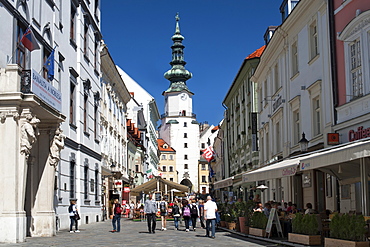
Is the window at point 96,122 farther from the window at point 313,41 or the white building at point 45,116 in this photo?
the window at point 313,41

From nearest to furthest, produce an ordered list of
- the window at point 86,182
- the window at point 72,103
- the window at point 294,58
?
the window at point 294,58 → the window at point 72,103 → the window at point 86,182

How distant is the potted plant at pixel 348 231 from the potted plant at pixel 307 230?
1.67 meters

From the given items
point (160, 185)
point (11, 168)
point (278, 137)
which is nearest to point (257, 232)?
point (11, 168)

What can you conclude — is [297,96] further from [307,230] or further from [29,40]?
[29,40]

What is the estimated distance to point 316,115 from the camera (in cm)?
2319

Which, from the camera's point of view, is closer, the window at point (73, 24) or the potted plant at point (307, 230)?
the potted plant at point (307, 230)

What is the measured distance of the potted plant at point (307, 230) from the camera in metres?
14.8

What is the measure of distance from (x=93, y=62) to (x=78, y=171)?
8107 mm

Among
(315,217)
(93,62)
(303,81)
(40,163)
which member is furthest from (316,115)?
(93,62)

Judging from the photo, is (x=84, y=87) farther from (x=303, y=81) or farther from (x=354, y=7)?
(x=354, y=7)

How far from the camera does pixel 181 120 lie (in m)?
136

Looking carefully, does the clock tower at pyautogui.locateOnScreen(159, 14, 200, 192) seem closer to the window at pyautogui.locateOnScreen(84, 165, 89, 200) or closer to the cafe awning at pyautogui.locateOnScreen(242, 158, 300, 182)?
the window at pyautogui.locateOnScreen(84, 165, 89, 200)

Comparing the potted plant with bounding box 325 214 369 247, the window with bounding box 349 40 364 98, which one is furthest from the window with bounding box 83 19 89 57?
the potted plant with bounding box 325 214 369 247

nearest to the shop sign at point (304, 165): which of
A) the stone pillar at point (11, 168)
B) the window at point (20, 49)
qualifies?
the stone pillar at point (11, 168)
